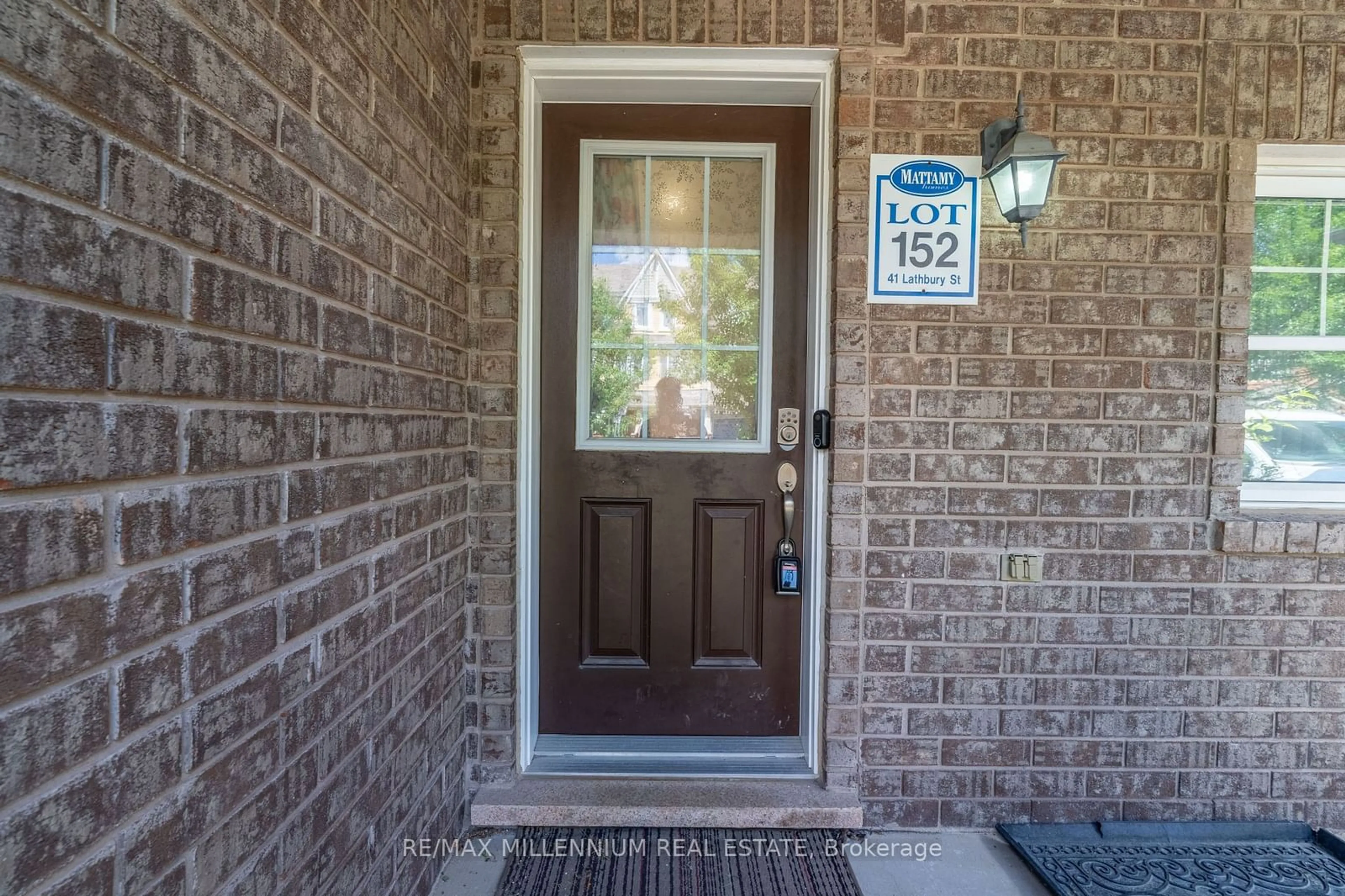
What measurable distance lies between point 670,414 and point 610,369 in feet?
0.91

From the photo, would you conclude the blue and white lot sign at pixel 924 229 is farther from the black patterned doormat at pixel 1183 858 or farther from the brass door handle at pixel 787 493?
the black patterned doormat at pixel 1183 858

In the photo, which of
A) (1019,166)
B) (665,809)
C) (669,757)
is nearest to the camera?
(1019,166)

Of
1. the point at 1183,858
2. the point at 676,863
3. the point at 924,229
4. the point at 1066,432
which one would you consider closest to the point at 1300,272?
the point at 1066,432

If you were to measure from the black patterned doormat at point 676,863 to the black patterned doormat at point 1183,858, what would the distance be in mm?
659

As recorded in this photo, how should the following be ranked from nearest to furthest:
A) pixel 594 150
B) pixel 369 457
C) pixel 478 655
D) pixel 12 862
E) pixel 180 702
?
pixel 12 862 < pixel 180 702 < pixel 369 457 < pixel 478 655 < pixel 594 150

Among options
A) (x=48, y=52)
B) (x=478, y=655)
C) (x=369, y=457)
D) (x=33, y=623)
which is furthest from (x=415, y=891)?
(x=48, y=52)

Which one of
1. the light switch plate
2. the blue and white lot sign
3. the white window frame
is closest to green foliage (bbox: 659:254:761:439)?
the blue and white lot sign

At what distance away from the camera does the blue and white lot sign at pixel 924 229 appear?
196cm

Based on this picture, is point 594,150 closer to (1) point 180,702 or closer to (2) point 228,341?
(2) point 228,341

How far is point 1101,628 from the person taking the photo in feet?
6.60

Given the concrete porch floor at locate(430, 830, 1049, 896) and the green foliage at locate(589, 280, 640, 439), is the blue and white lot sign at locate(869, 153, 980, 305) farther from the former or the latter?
the concrete porch floor at locate(430, 830, 1049, 896)

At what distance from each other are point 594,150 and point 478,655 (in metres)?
1.82

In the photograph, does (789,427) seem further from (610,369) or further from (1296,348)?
(1296,348)

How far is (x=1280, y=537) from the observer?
6.48ft
